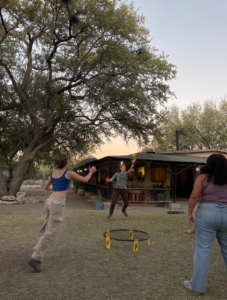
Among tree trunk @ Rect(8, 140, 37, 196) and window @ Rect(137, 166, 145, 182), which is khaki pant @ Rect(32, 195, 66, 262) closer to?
tree trunk @ Rect(8, 140, 37, 196)

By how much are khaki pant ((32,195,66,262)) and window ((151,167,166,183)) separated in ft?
49.1

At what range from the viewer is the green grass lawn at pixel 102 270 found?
3.36 m

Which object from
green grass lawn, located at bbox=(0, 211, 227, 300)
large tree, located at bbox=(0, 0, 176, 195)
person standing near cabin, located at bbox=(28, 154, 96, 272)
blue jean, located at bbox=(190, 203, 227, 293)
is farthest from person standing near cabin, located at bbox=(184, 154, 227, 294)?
large tree, located at bbox=(0, 0, 176, 195)

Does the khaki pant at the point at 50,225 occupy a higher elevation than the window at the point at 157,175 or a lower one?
lower

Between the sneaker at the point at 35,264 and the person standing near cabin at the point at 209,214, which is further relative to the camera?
the sneaker at the point at 35,264

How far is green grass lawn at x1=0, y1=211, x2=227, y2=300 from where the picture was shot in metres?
3.36

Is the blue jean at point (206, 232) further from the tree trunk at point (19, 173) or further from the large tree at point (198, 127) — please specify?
the large tree at point (198, 127)

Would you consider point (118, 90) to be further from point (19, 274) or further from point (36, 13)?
point (19, 274)

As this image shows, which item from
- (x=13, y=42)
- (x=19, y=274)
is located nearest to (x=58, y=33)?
(x=13, y=42)

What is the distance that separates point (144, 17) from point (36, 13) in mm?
8329

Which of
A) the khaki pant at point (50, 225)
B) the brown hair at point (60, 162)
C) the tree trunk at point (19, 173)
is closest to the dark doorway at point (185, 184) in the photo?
the tree trunk at point (19, 173)

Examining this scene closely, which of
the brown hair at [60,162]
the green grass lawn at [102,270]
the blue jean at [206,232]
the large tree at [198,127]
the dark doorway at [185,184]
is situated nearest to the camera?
the blue jean at [206,232]

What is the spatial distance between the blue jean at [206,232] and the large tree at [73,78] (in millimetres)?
14299

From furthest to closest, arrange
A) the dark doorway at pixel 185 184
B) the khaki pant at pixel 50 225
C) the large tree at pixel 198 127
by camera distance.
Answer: the large tree at pixel 198 127 < the dark doorway at pixel 185 184 < the khaki pant at pixel 50 225
